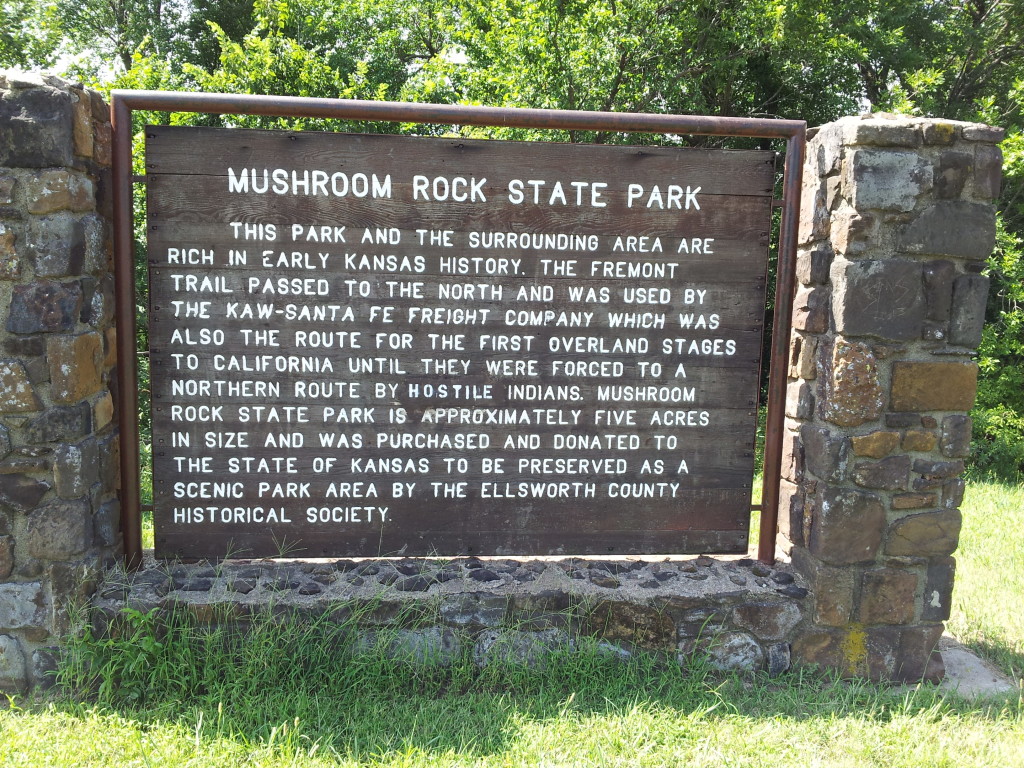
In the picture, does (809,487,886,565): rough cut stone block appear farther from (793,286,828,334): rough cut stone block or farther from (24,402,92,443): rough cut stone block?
(24,402,92,443): rough cut stone block

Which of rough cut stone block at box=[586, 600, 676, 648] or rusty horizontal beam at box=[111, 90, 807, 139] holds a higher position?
rusty horizontal beam at box=[111, 90, 807, 139]

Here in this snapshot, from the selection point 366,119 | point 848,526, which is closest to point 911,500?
point 848,526

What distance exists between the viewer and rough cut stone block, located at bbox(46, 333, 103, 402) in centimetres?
272

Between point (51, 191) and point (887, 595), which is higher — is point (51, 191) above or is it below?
above

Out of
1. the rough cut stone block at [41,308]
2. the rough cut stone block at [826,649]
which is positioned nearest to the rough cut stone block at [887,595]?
the rough cut stone block at [826,649]

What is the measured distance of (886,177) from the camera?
114 inches

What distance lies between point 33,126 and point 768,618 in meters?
3.44

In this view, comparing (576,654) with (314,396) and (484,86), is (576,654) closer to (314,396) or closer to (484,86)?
(314,396)

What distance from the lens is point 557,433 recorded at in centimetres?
322

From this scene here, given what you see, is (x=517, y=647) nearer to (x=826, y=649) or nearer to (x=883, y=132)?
(x=826, y=649)

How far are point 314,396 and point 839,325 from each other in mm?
2187

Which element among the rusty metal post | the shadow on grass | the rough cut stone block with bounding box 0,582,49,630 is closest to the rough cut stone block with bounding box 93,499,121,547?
the rough cut stone block with bounding box 0,582,49,630

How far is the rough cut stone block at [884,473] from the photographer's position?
301 centimetres

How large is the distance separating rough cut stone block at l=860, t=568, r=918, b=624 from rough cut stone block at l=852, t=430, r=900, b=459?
0.51 metres
